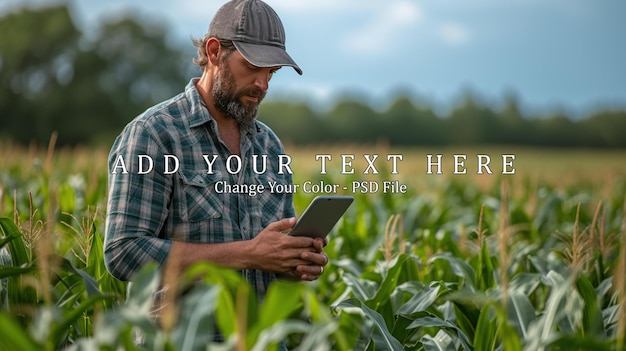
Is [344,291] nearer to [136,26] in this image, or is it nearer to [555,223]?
[555,223]

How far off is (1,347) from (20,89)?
41.5m

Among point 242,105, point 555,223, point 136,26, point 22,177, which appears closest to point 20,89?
point 136,26

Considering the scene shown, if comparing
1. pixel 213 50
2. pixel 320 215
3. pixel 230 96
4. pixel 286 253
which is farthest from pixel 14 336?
pixel 213 50

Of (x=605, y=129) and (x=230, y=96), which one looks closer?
(x=230, y=96)

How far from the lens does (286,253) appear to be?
Result: 2.51 meters

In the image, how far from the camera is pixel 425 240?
4.75 m

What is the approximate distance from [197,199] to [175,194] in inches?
3.4

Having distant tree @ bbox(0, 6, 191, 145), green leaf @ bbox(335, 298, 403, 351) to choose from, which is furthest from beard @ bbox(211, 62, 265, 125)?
distant tree @ bbox(0, 6, 191, 145)

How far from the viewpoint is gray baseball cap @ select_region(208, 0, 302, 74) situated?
269 centimetres

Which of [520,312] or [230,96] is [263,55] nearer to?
[230,96]

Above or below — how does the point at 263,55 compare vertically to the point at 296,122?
below

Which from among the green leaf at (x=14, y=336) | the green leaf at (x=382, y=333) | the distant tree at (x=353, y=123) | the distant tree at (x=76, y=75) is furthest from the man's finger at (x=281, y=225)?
the distant tree at (x=353, y=123)

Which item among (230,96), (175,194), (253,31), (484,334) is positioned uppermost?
(253,31)

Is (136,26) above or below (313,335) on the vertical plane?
above
